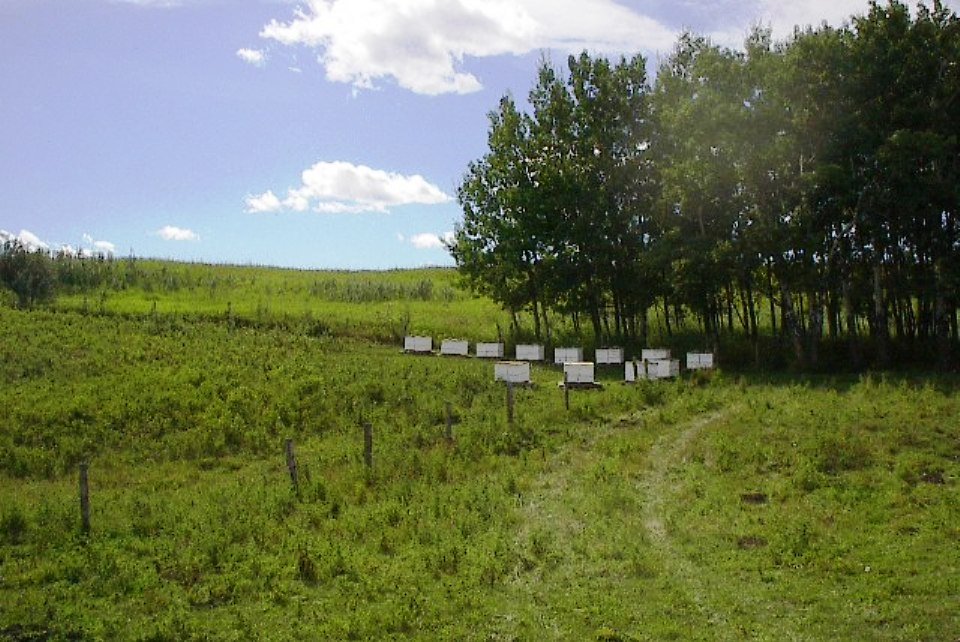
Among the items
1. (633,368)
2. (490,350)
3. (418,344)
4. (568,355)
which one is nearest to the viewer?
(633,368)

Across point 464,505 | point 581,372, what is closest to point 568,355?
point 581,372

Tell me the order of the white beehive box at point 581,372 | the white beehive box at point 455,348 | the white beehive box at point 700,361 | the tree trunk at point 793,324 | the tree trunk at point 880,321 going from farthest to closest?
the white beehive box at point 455,348 → the tree trunk at point 793,324 → the white beehive box at point 700,361 → the tree trunk at point 880,321 → the white beehive box at point 581,372

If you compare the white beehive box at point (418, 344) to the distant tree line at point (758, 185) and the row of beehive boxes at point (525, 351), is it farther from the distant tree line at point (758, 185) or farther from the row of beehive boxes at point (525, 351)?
the distant tree line at point (758, 185)

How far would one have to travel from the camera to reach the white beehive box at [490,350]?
1827 inches

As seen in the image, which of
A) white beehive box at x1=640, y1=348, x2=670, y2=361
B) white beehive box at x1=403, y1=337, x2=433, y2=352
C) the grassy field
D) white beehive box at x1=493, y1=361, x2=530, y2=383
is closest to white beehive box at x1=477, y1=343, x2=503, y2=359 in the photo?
white beehive box at x1=403, y1=337, x2=433, y2=352

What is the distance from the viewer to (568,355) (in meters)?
43.7

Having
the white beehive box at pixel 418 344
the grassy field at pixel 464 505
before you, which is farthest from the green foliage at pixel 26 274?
the white beehive box at pixel 418 344

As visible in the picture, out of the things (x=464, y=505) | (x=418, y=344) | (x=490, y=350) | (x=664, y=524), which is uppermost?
(x=418, y=344)

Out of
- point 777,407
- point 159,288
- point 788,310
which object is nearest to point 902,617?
point 777,407

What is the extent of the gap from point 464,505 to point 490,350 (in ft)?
86.4

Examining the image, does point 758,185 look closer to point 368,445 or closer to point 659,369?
point 659,369

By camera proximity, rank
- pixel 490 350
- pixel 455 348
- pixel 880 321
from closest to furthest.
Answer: pixel 880 321
pixel 490 350
pixel 455 348

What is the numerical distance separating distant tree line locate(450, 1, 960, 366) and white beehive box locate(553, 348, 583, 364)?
5.10m

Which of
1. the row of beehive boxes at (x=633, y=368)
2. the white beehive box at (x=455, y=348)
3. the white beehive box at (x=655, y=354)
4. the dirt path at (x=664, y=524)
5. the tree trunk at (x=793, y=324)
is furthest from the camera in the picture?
the white beehive box at (x=455, y=348)
